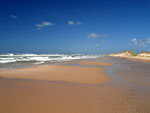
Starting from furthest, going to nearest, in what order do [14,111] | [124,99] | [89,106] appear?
[124,99]
[89,106]
[14,111]

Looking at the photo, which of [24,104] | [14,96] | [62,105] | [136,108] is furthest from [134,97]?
[14,96]

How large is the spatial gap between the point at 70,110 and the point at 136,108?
1.72 meters

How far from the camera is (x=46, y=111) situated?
3066mm

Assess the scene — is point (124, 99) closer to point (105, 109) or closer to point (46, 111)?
point (105, 109)

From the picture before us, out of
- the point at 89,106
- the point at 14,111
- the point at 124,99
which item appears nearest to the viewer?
the point at 14,111

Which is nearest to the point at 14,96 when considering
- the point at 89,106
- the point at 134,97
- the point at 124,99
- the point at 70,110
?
the point at 70,110

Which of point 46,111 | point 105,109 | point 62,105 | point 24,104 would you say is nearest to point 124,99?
point 105,109

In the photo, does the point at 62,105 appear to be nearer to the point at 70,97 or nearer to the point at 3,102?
the point at 70,97

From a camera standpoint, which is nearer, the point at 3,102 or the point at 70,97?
the point at 3,102

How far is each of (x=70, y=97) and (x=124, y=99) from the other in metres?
1.71

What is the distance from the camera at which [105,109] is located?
3.19 m

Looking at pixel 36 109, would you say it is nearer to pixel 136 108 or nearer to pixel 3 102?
pixel 3 102

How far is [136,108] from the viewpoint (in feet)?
10.6

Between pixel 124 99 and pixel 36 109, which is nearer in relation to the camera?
pixel 36 109
